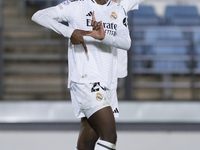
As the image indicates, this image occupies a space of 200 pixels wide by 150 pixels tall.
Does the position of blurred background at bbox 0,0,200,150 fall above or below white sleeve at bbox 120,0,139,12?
below

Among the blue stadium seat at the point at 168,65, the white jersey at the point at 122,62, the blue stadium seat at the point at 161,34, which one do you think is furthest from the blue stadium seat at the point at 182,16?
the white jersey at the point at 122,62

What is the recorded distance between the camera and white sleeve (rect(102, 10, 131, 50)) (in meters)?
1.93

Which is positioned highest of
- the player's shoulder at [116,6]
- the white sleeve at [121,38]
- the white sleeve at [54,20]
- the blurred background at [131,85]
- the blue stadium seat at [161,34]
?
the player's shoulder at [116,6]

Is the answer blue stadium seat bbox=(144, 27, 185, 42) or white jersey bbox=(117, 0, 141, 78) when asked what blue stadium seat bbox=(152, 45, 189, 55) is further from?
white jersey bbox=(117, 0, 141, 78)

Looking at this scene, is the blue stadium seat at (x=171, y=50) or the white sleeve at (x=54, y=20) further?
the blue stadium seat at (x=171, y=50)

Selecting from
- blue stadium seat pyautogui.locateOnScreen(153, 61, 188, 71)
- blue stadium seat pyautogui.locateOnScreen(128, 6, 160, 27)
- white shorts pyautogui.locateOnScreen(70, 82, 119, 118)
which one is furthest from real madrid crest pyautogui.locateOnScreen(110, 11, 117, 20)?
blue stadium seat pyautogui.locateOnScreen(128, 6, 160, 27)

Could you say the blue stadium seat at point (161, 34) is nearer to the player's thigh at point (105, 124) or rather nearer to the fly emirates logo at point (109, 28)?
the fly emirates logo at point (109, 28)

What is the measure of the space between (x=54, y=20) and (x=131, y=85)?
222cm

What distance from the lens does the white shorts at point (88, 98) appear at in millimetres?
1954

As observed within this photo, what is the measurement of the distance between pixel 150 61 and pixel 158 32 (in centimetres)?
65

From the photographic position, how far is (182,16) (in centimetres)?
593

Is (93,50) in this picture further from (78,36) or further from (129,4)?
(129,4)

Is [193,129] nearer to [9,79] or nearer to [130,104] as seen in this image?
[130,104]

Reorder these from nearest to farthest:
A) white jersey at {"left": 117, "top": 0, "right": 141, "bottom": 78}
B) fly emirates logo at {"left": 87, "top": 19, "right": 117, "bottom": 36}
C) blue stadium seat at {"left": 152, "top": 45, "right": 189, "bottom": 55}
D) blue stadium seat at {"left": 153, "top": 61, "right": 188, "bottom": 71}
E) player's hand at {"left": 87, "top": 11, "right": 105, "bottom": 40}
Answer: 1. player's hand at {"left": 87, "top": 11, "right": 105, "bottom": 40}
2. fly emirates logo at {"left": 87, "top": 19, "right": 117, "bottom": 36}
3. white jersey at {"left": 117, "top": 0, "right": 141, "bottom": 78}
4. blue stadium seat at {"left": 153, "top": 61, "right": 188, "bottom": 71}
5. blue stadium seat at {"left": 152, "top": 45, "right": 189, "bottom": 55}
